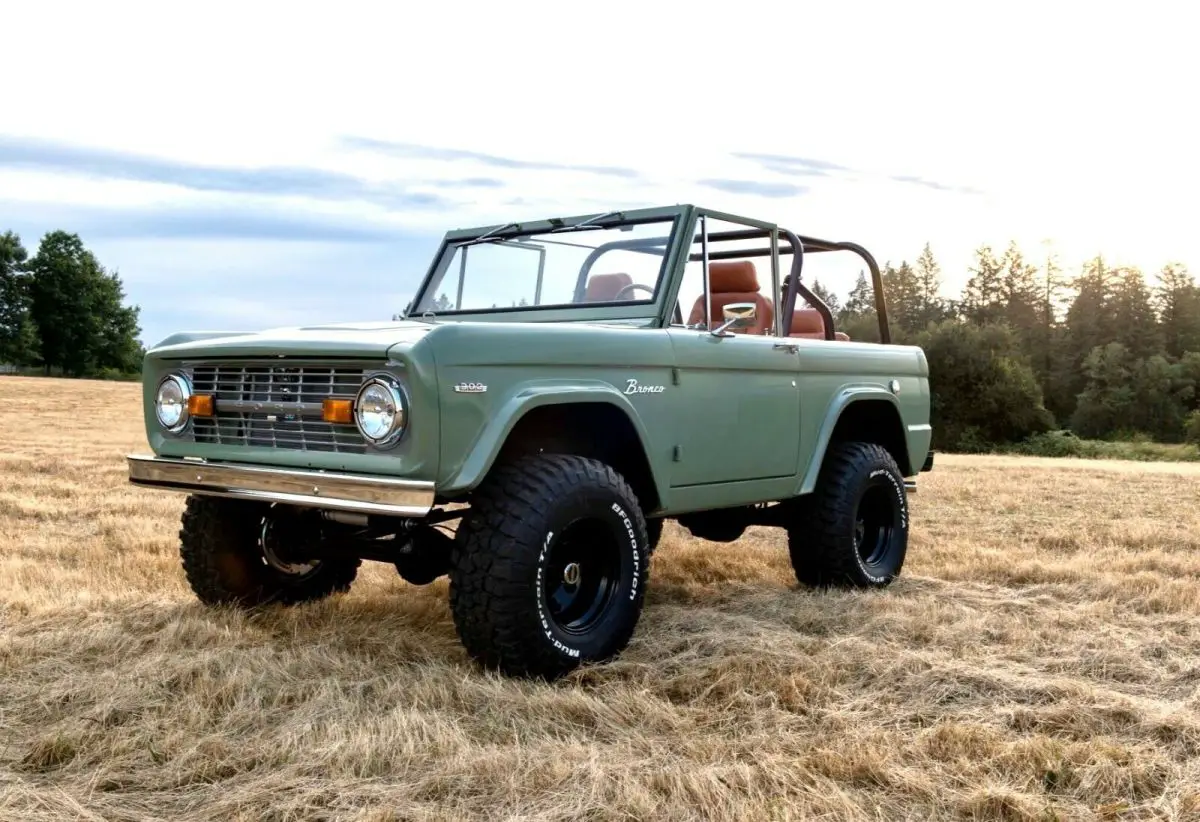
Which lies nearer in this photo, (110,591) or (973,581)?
(110,591)

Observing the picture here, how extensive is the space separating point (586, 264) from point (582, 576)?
1.81m

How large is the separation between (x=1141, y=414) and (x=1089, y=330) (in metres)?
7.90

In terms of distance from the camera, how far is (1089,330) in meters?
65.4

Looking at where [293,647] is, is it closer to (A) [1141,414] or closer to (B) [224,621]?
(B) [224,621]

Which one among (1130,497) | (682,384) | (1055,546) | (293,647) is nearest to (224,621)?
(293,647)

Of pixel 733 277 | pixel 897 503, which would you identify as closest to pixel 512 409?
pixel 733 277

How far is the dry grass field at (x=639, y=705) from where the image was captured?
308cm

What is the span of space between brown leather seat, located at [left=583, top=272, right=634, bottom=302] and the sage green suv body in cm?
1

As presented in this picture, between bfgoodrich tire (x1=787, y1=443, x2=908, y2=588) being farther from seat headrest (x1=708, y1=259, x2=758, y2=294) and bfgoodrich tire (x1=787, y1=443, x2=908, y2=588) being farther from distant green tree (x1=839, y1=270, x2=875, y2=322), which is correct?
distant green tree (x1=839, y1=270, x2=875, y2=322)

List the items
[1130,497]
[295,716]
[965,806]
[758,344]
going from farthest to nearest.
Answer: [1130,497] → [758,344] → [295,716] → [965,806]

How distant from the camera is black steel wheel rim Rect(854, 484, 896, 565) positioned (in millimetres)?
6551

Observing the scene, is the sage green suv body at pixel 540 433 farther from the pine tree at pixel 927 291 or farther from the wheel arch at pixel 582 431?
the pine tree at pixel 927 291

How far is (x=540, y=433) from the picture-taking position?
4691 mm

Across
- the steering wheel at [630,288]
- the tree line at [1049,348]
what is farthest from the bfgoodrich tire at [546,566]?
the tree line at [1049,348]
